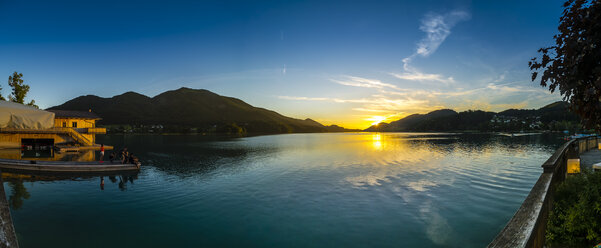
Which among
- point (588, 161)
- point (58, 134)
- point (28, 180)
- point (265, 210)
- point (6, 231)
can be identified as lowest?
point (265, 210)

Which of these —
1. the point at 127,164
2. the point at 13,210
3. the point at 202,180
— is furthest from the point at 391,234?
the point at 127,164

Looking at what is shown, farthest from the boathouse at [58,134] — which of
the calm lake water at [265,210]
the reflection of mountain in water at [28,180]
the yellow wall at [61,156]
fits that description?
the calm lake water at [265,210]

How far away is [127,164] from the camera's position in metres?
27.1

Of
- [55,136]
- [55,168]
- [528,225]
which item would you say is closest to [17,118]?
[55,168]

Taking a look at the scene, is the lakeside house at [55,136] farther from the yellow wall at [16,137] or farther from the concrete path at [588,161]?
the concrete path at [588,161]

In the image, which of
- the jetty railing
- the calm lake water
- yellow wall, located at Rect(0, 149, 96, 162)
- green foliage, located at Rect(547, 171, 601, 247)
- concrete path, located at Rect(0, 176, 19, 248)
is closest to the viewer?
concrete path, located at Rect(0, 176, 19, 248)

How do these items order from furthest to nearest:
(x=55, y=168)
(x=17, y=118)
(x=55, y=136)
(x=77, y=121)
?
(x=77, y=121) < (x=55, y=136) < (x=55, y=168) < (x=17, y=118)

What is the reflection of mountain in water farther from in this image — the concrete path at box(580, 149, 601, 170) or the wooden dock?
the concrete path at box(580, 149, 601, 170)

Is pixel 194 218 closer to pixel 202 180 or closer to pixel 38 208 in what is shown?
pixel 38 208

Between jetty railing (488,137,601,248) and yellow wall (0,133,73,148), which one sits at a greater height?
yellow wall (0,133,73,148)

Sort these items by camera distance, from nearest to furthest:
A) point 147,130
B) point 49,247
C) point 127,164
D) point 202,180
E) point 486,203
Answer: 1. point 49,247
2. point 486,203
3. point 202,180
4. point 127,164
5. point 147,130

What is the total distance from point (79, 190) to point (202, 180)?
8.65 meters

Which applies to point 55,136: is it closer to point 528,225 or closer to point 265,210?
point 265,210

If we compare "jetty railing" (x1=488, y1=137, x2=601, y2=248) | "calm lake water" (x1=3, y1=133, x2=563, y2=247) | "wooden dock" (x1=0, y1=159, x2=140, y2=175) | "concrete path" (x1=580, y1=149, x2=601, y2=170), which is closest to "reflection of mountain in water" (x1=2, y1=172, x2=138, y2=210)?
"calm lake water" (x1=3, y1=133, x2=563, y2=247)
